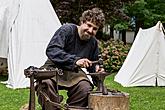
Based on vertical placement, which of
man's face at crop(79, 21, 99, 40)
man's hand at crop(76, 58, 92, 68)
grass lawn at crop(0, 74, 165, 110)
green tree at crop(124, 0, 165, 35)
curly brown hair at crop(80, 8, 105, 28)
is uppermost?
green tree at crop(124, 0, 165, 35)

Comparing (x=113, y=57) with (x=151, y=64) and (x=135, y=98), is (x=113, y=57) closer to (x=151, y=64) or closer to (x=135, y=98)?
(x=151, y=64)

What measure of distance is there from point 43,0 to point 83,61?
7.70 meters

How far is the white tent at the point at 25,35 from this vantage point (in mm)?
11461

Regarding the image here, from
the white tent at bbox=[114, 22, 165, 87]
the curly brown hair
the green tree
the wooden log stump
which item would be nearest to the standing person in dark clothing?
the curly brown hair

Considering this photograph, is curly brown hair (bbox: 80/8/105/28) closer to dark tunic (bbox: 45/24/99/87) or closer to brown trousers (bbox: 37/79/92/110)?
dark tunic (bbox: 45/24/99/87)

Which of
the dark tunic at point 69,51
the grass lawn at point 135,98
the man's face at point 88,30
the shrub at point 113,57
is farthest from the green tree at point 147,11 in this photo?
the man's face at point 88,30

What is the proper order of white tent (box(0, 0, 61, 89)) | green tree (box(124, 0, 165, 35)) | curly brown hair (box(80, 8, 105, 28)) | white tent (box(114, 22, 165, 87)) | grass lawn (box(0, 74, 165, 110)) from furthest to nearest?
green tree (box(124, 0, 165, 35)), white tent (box(114, 22, 165, 87)), white tent (box(0, 0, 61, 89)), grass lawn (box(0, 74, 165, 110)), curly brown hair (box(80, 8, 105, 28))

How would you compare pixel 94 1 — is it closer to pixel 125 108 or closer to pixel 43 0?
pixel 43 0

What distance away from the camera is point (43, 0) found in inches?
476

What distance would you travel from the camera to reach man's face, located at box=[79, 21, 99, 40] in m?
4.78

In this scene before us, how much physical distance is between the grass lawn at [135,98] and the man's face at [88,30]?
9.16 feet

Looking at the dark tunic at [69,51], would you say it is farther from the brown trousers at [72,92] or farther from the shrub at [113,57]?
the shrub at [113,57]

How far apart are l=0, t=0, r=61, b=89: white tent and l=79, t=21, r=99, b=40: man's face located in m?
6.40

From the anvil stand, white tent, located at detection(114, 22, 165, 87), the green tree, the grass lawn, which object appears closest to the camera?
the anvil stand
